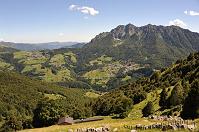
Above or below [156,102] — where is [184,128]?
above

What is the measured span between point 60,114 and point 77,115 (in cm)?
1381

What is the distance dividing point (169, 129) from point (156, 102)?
296 ft

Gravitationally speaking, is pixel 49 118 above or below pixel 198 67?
below

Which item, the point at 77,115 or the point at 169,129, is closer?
the point at 169,129

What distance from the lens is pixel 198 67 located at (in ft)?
580

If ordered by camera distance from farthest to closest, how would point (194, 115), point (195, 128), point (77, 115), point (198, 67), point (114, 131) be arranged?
1. point (198, 67)
2. point (77, 115)
3. point (194, 115)
4. point (114, 131)
5. point (195, 128)

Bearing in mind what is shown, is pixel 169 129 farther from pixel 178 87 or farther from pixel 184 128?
pixel 178 87

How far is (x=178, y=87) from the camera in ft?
468

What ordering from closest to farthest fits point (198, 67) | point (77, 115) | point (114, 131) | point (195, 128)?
1. point (195, 128)
2. point (114, 131)
3. point (77, 115)
4. point (198, 67)

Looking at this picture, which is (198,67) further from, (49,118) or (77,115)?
(49,118)

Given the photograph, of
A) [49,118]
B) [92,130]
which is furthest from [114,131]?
[49,118]

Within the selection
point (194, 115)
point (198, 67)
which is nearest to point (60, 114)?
point (194, 115)

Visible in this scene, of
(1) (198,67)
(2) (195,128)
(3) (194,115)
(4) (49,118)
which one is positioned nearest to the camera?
(2) (195,128)

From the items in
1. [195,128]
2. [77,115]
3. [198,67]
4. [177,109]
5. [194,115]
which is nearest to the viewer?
[195,128]
